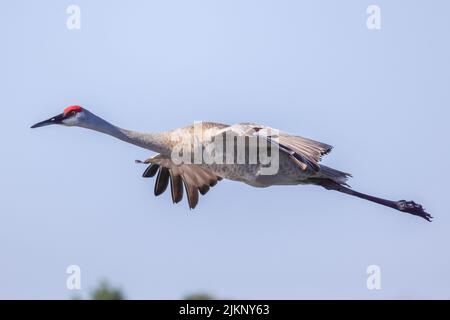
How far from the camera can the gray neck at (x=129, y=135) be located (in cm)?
1844

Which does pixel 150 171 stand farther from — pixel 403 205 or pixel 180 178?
pixel 403 205

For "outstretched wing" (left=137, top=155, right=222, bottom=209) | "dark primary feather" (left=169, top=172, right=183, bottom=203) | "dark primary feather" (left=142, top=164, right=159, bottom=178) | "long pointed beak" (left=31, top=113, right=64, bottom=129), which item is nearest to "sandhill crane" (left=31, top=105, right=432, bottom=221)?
"long pointed beak" (left=31, top=113, right=64, bottom=129)

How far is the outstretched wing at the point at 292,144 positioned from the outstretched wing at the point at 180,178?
1.99m

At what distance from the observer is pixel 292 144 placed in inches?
719

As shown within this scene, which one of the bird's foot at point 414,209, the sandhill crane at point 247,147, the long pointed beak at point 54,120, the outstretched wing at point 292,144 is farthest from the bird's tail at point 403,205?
the long pointed beak at point 54,120

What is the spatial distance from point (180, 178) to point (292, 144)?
268 cm

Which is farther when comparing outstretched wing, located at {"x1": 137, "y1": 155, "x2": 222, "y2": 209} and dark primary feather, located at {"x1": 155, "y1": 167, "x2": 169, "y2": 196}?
dark primary feather, located at {"x1": 155, "y1": 167, "x2": 169, "y2": 196}

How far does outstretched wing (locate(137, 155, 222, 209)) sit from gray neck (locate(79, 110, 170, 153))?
5.13ft

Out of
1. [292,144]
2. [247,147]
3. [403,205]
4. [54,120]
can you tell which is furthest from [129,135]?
[403,205]

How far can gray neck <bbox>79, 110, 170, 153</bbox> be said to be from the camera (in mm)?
18438

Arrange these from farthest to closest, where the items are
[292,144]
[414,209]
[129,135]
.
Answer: [414,209] < [129,135] < [292,144]

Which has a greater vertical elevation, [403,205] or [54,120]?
[54,120]

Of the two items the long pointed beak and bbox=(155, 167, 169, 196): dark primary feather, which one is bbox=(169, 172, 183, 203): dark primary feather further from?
the long pointed beak
